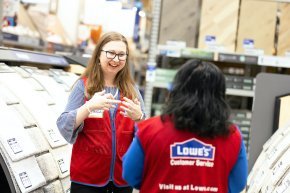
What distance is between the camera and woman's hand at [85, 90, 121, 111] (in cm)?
253

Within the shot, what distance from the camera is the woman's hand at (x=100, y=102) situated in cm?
253

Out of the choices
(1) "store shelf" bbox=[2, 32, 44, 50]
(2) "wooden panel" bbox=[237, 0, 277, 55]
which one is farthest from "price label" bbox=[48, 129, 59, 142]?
(1) "store shelf" bbox=[2, 32, 44, 50]

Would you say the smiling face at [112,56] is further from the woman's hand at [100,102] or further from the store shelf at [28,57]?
the store shelf at [28,57]

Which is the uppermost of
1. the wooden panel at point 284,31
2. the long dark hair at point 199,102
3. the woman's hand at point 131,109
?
the wooden panel at point 284,31

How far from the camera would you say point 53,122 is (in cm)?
346

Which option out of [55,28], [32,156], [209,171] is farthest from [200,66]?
[55,28]

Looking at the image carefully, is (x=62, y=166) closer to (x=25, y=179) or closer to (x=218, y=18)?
(x=25, y=179)

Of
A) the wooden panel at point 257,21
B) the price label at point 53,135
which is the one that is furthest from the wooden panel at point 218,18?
the price label at point 53,135

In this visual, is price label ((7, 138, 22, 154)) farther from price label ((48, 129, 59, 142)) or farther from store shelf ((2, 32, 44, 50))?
store shelf ((2, 32, 44, 50))

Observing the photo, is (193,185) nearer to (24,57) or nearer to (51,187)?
(51,187)

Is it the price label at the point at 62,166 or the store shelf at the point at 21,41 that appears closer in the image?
the price label at the point at 62,166

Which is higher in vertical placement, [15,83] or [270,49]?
[270,49]

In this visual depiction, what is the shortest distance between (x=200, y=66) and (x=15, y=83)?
1497mm

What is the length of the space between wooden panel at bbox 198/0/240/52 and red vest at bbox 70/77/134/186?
3067mm
